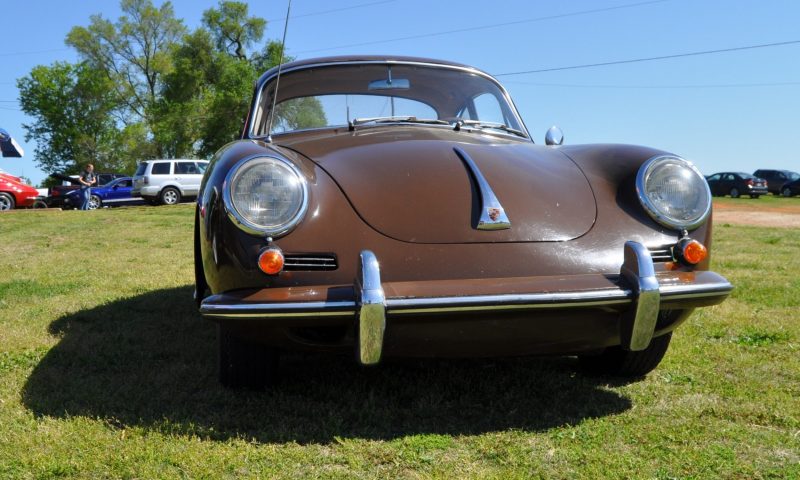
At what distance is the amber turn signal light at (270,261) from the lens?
2168mm

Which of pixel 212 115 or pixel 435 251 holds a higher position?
pixel 212 115

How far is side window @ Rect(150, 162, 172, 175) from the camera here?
1984 cm

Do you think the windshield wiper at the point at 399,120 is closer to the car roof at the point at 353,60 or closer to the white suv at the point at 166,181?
the car roof at the point at 353,60

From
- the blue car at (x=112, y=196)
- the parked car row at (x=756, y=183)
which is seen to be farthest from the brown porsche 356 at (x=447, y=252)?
the parked car row at (x=756, y=183)

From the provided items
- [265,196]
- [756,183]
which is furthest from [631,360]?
[756,183]

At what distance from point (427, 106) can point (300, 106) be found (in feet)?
2.39

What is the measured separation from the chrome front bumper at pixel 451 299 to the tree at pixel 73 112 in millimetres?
44132

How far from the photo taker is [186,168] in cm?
2048

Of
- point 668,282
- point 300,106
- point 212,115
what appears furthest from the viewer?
point 212,115

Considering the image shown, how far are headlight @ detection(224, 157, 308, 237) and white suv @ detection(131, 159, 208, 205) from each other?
1804cm

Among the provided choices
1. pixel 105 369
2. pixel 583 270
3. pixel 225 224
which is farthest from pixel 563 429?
pixel 105 369

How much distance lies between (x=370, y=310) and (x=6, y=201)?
62.0 feet

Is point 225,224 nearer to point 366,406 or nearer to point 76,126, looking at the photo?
point 366,406

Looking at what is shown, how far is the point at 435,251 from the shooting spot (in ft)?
7.47
